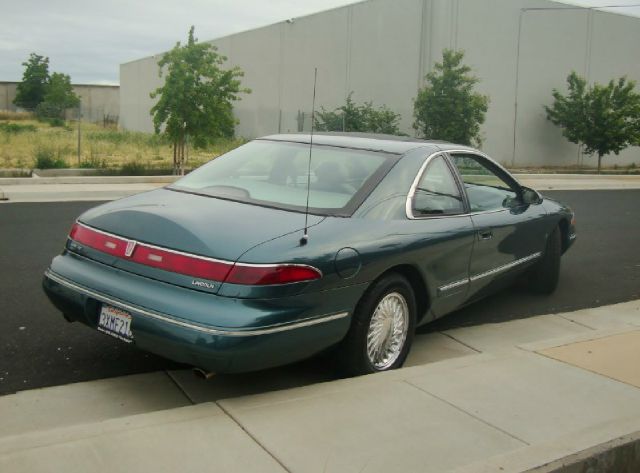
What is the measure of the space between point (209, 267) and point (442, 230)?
6.27ft

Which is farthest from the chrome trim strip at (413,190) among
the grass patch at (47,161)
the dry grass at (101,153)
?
the grass patch at (47,161)

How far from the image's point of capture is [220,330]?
3963mm

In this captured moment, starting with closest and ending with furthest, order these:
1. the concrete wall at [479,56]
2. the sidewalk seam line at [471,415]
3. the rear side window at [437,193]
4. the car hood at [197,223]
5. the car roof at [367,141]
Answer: the sidewalk seam line at [471,415]
the car hood at [197,223]
the rear side window at [437,193]
the car roof at [367,141]
the concrete wall at [479,56]

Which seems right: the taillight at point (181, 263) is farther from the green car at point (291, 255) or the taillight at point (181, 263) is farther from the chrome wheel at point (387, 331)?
the chrome wheel at point (387, 331)

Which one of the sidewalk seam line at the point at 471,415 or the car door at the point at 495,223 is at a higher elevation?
the car door at the point at 495,223

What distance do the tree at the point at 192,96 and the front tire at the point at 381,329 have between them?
15788 millimetres

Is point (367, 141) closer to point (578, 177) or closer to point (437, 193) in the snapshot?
point (437, 193)

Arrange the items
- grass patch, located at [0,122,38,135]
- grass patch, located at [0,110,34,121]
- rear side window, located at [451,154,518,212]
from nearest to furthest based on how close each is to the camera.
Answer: rear side window, located at [451,154,518,212] < grass patch, located at [0,122,38,135] < grass patch, located at [0,110,34,121]

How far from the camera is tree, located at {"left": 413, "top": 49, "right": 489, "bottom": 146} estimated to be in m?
25.8

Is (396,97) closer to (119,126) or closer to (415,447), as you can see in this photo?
(415,447)

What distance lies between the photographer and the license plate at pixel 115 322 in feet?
14.1

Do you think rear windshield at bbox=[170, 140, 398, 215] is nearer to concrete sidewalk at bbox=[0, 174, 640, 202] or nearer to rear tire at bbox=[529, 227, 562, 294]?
rear tire at bbox=[529, 227, 562, 294]

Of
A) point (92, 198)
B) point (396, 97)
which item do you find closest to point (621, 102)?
point (396, 97)

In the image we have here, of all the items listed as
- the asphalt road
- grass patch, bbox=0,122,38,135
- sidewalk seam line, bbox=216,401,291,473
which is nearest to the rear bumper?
sidewalk seam line, bbox=216,401,291,473
